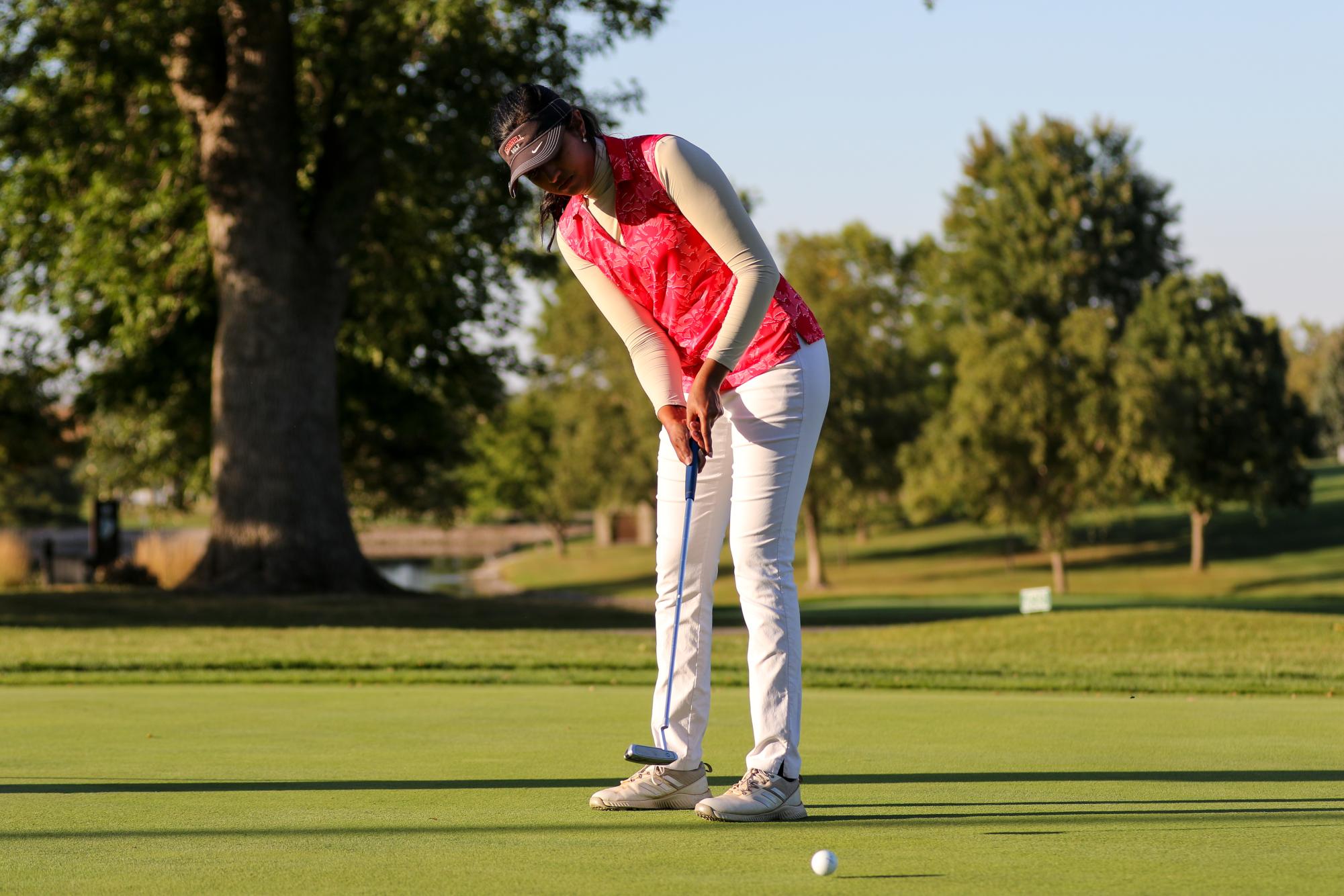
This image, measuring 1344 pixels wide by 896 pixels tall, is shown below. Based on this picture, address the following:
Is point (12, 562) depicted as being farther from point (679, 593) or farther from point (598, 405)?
point (598, 405)

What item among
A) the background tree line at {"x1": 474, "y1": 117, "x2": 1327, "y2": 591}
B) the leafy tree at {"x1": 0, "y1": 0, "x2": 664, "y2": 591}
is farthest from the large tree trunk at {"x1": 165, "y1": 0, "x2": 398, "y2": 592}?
the background tree line at {"x1": 474, "y1": 117, "x2": 1327, "y2": 591}

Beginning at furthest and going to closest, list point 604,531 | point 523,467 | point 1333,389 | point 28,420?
point 1333,389 → point 604,531 → point 523,467 → point 28,420

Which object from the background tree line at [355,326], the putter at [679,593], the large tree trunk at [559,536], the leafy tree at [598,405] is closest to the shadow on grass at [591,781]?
the putter at [679,593]

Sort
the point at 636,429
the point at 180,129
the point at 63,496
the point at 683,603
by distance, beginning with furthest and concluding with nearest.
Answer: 1. the point at 63,496
2. the point at 636,429
3. the point at 180,129
4. the point at 683,603

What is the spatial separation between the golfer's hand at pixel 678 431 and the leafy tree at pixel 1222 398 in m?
39.7

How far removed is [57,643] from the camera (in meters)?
13.2

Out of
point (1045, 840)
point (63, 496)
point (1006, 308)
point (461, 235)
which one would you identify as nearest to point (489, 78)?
point (461, 235)

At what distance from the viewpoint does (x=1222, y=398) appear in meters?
45.8

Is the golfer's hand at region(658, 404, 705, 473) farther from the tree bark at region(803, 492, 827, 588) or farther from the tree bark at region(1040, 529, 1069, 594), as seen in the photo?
the tree bark at region(803, 492, 827, 588)

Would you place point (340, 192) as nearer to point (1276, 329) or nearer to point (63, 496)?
point (1276, 329)

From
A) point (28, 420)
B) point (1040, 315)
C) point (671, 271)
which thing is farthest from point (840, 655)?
point (1040, 315)

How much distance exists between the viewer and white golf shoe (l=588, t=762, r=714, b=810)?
3945 millimetres

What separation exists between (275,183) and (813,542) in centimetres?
2584

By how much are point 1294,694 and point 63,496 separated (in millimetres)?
82566
